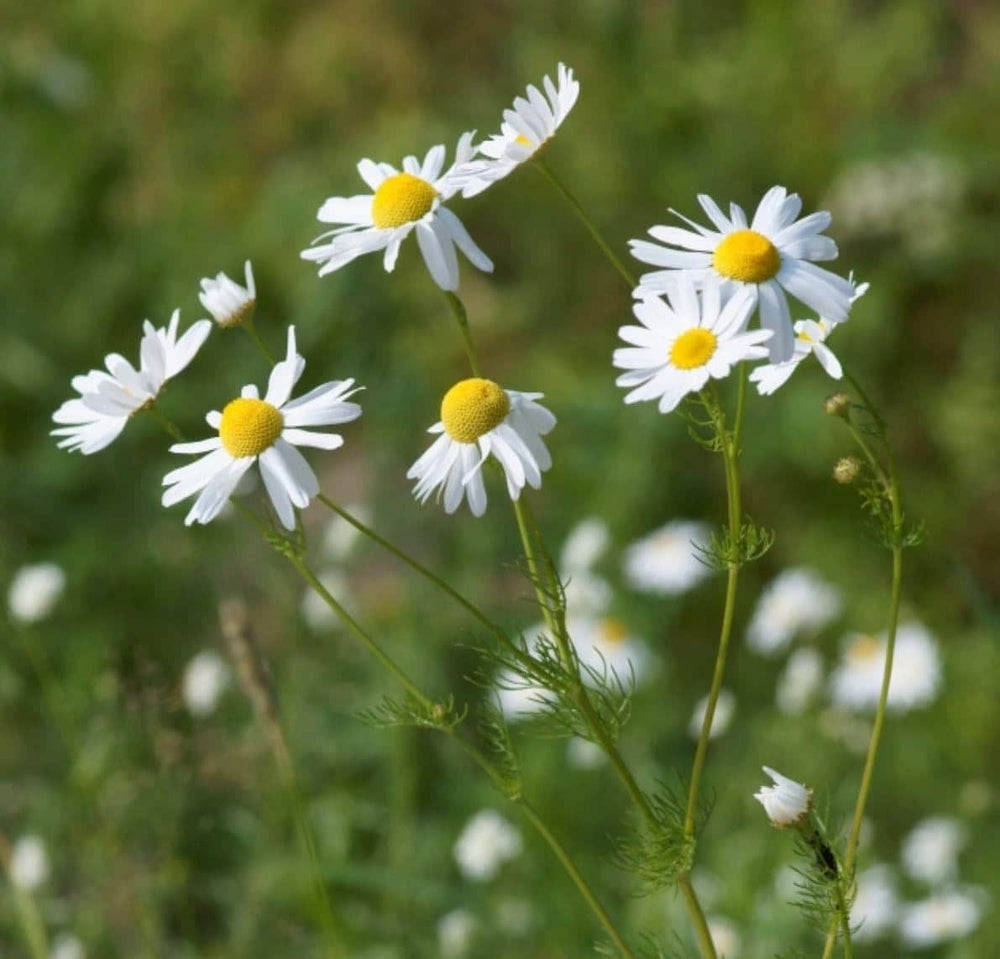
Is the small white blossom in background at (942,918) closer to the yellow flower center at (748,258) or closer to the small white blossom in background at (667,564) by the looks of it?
the small white blossom in background at (667,564)

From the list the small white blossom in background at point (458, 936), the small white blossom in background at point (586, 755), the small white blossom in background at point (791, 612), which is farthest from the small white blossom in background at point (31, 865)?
the small white blossom in background at point (791, 612)

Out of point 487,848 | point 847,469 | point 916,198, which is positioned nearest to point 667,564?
point 487,848

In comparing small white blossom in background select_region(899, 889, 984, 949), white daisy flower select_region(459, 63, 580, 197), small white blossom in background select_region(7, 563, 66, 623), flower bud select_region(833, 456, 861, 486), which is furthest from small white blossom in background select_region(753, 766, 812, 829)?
small white blossom in background select_region(7, 563, 66, 623)

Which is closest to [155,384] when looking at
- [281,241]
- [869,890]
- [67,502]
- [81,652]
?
[869,890]

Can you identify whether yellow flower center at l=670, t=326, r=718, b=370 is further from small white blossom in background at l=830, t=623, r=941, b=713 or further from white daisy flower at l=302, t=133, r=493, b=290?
small white blossom in background at l=830, t=623, r=941, b=713

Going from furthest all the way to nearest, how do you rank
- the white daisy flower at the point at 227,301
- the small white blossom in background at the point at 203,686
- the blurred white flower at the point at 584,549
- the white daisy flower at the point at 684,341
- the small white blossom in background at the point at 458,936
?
the blurred white flower at the point at 584,549
the small white blossom in background at the point at 203,686
the small white blossom in background at the point at 458,936
the white daisy flower at the point at 227,301
the white daisy flower at the point at 684,341

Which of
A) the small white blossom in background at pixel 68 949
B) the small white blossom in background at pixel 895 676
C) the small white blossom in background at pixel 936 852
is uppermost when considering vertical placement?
the small white blossom in background at pixel 68 949
